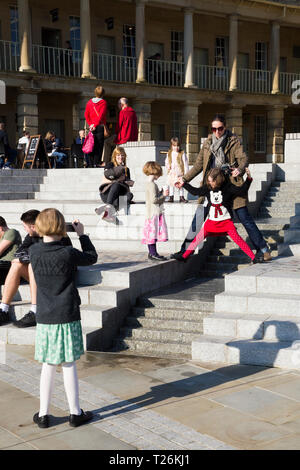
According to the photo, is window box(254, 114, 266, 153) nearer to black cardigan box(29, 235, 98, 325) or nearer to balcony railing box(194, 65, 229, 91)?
balcony railing box(194, 65, 229, 91)

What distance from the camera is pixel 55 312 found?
488 centimetres

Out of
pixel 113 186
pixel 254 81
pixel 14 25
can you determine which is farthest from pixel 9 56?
pixel 113 186

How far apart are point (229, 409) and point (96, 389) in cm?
124

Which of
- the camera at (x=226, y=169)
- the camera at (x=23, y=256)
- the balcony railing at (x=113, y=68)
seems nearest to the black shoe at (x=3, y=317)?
the camera at (x=23, y=256)

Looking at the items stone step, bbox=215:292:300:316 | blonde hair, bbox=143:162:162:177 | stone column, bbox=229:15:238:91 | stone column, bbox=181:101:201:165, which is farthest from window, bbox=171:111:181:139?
stone step, bbox=215:292:300:316

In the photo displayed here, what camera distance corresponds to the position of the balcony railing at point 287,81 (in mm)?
36094

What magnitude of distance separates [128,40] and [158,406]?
29.1m

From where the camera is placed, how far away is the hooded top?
15367 millimetres

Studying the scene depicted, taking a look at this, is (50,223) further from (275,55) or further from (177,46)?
(275,55)

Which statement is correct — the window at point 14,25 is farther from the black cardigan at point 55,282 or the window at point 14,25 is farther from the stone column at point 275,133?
the black cardigan at point 55,282

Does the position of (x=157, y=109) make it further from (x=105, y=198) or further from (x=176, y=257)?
(x=176, y=257)
